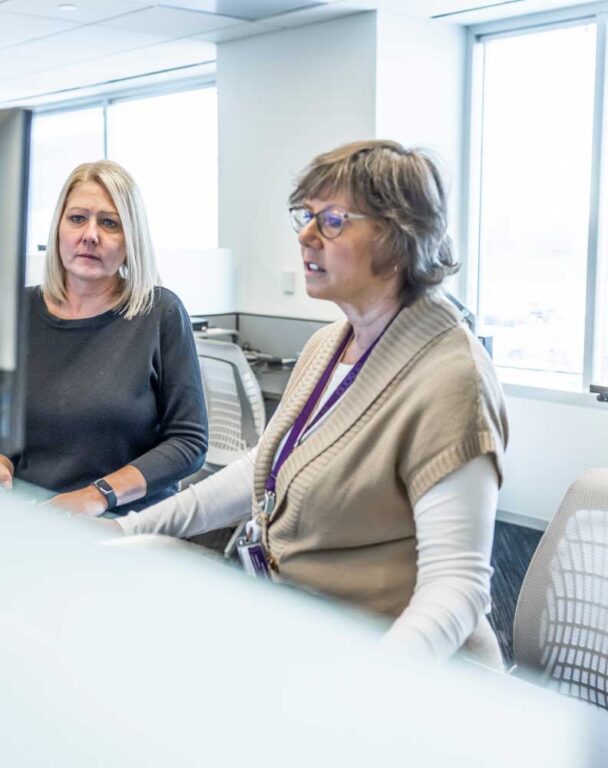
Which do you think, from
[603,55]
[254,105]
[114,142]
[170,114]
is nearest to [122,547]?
[603,55]

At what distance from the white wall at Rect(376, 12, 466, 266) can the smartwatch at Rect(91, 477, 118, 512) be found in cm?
270

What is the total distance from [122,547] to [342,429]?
64cm

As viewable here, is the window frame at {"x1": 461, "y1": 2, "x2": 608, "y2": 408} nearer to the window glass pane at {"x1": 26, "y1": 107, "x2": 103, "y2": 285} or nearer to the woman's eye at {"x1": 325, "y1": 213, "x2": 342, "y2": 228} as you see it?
the woman's eye at {"x1": 325, "y1": 213, "x2": 342, "y2": 228}

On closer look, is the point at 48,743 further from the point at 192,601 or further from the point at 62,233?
the point at 62,233

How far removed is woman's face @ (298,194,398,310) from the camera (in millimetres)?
1202

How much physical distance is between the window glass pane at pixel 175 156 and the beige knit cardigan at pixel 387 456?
457cm

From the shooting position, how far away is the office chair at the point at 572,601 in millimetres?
1236

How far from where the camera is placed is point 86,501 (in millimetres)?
1417

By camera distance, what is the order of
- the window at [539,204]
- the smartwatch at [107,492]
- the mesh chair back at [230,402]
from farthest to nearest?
the window at [539,204] < the mesh chair back at [230,402] < the smartwatch at [107,492]

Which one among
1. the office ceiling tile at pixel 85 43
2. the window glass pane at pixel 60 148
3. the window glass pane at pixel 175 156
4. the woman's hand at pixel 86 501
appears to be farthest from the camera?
the window glass pane at pixel 60 148

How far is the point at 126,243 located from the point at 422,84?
114 inches

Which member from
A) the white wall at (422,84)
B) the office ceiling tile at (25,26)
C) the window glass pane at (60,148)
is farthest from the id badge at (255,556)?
the window glass pane at (60,148)

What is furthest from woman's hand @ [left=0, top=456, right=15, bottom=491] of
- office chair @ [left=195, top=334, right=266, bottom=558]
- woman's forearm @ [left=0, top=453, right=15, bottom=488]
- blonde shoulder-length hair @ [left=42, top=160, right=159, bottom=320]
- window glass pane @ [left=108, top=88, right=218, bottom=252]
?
window glass pane @ [left=108, top=88, right=218, bottom=252]

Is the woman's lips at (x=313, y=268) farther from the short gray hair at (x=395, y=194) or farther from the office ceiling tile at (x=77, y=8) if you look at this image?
the office ceiling tile at (x=77, y=8)
